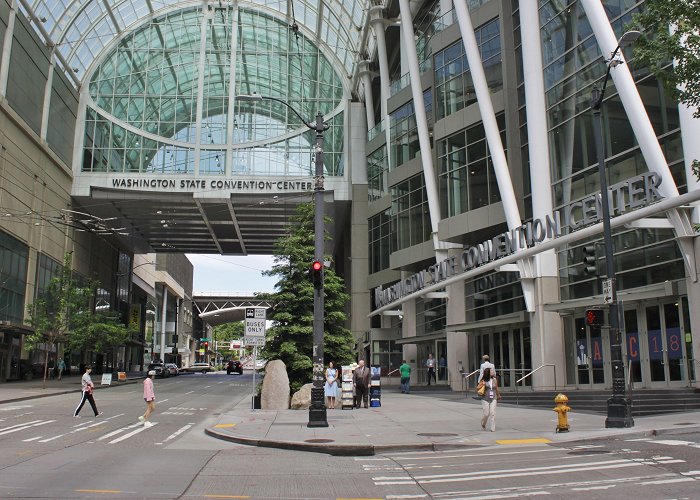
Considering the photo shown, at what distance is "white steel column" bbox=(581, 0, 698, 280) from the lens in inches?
752

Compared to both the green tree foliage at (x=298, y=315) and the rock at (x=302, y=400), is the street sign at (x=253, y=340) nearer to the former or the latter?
the rock at (x=302, y=400)

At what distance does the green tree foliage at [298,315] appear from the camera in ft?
86.3

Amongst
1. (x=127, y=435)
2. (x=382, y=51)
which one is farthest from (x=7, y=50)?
(x=127, y=435)

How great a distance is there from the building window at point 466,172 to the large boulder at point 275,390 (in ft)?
44.6

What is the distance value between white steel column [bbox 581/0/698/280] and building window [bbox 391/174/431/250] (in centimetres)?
1863

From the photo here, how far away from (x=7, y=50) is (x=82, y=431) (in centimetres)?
3396

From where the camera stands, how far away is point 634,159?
22.2 m

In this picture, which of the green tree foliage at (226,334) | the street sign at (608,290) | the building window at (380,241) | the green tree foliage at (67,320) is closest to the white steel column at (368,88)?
the building window at (380,241)

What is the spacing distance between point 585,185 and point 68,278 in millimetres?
32159

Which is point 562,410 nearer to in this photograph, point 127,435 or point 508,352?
point 127,435

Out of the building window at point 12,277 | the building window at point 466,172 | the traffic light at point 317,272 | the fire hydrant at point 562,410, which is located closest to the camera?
the fire hydrant at point 562,410

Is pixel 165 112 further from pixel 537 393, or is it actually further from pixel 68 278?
pixel 537 393

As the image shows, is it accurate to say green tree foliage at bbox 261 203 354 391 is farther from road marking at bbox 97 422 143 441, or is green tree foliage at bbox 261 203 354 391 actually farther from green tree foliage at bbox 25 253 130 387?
green tree foliage at bbox 25 253 130 387

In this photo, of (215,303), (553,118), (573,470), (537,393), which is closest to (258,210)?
(553,118)
